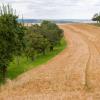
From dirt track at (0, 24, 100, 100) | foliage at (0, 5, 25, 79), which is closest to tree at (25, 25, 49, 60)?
dirt track at (0, 24, 100, 100)

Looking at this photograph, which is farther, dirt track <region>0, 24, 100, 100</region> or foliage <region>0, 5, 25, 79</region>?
foliage <region>0, 5, 25, 79</region>

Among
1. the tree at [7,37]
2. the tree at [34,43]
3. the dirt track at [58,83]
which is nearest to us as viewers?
the dirt track at [58,83]

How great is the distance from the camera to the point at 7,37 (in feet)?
91.4

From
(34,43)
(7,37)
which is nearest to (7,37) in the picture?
(7,37)

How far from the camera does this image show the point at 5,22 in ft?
91.0

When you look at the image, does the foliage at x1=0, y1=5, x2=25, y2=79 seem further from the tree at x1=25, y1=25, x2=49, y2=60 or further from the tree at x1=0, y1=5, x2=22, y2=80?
the tree at x1=25, y1=25, x2=49, y2=60

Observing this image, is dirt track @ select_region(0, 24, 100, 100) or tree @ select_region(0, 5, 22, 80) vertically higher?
tree @ select_region(0, 5, 22, 80)

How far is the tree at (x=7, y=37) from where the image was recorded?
27375 mm

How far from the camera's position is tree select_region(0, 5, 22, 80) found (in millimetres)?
27375

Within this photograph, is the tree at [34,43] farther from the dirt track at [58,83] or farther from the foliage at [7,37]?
the foliage at [7,37]

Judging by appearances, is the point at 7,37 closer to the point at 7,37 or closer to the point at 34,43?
the point at 7,37

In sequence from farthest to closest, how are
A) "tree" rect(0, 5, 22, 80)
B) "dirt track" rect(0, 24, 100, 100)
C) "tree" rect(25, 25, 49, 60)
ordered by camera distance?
"tree" rect(25, 25, 49, 60), "tree" rect(0, 5, 22, 80), "dirt track" rect(0, 24, 100, 100)

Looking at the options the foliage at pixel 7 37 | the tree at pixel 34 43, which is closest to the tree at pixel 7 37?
the foliage at pixel 7 37

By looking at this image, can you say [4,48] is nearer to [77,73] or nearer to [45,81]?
[45,81]
